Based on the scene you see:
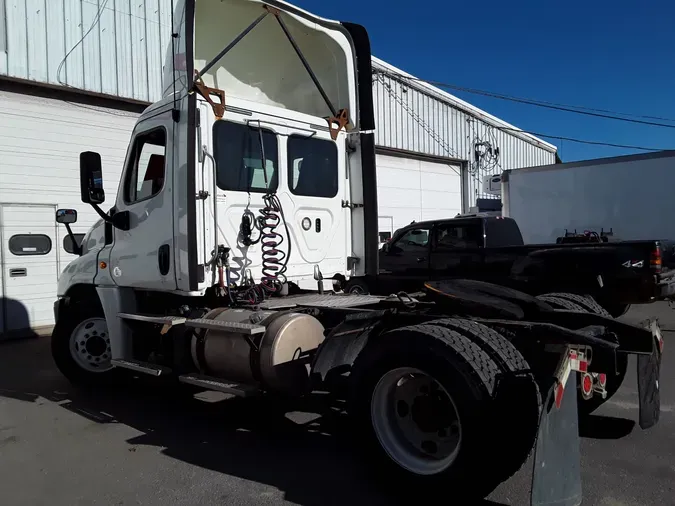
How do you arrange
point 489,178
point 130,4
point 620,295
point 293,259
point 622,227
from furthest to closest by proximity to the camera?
point 489,178 < point 622,227 < point 130,4 < point 620,295 < point 293,259

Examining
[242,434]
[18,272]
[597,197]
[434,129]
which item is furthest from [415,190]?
[242,434]

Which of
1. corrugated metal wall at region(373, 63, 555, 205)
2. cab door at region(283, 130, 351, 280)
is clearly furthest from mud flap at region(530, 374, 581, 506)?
corrugated metal wall at region(373, 63, 555, 205)

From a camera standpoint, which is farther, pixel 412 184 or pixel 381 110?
pixel 412 184

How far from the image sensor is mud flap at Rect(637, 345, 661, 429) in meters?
4.04

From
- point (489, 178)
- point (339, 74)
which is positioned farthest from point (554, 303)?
point (489, 178)

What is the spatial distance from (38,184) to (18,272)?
1586 mm

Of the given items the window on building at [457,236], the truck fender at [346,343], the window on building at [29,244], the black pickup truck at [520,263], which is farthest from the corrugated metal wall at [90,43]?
the truck fender at [346,343]

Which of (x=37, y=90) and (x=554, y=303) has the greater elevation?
(x=37, y=90)

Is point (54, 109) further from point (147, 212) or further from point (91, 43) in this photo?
point (147, 212)

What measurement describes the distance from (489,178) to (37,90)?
1388cm

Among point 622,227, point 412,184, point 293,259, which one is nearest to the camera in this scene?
point 293,259

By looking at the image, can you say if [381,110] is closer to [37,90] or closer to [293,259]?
[37,90]

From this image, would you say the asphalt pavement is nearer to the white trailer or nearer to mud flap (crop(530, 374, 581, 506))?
mud flap (crop(530, 374, 581, 506))

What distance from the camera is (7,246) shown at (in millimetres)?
10375
